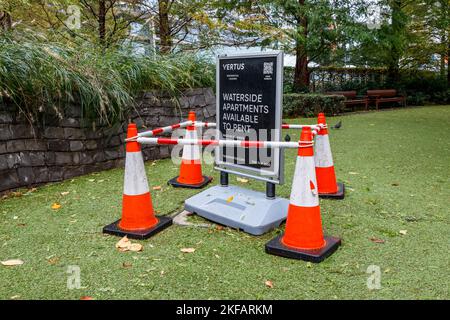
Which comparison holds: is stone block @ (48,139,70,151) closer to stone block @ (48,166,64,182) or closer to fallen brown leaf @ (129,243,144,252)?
stone block @ (48,166,64,182)

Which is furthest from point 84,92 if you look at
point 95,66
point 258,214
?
point 258,214

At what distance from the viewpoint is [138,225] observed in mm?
3434

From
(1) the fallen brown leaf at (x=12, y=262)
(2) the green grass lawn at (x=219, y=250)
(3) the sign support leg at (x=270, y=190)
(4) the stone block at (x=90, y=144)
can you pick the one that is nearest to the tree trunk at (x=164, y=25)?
(4) the stone block at (x=90, y=144)

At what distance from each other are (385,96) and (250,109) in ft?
43.0

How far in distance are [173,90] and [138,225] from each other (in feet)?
10.7

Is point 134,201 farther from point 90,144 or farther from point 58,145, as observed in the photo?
point 90,144

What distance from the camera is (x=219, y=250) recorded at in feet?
10.1

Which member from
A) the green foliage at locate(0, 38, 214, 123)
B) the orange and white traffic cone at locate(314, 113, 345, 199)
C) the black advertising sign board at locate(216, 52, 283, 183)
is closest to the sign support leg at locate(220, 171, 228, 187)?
the black advertising sign board at locate(216, 52, 283, 183)

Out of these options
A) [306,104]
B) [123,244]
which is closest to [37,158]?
[123,244]

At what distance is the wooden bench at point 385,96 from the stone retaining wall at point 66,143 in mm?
10270

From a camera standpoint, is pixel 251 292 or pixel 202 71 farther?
pixel 202 71

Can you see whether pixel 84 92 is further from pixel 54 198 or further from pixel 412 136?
pixel 412 136

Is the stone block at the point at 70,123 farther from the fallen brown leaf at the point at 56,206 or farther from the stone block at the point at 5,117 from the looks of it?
the fallen brown leaf at the point at 56,206

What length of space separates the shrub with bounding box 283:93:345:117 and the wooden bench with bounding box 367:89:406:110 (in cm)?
312
